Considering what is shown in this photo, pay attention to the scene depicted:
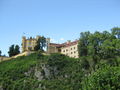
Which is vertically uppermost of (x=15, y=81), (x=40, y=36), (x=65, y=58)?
(x=40, y=36)

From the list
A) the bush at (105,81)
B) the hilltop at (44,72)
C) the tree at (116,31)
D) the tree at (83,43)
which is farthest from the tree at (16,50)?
the bush at (105,81)

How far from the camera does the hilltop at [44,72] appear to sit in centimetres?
7050

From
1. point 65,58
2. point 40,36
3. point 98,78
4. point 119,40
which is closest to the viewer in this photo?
point 98,78

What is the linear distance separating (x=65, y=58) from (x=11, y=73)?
17189mm

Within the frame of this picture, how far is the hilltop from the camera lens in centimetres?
7050

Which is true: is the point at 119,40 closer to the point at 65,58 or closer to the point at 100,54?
the point at 100,54

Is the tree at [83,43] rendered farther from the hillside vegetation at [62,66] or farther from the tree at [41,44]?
the tree at [41,44]

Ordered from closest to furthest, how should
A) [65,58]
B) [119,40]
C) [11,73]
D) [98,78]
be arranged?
[98,78], [119,40], [11,73], [65,58]

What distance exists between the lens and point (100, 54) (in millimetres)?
75688

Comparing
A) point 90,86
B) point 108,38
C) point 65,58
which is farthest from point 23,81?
point 90,86

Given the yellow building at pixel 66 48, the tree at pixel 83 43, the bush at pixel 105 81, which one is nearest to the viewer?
the bush at pixel 105 81

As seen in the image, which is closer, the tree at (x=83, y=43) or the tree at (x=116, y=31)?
the tree at (x=116, y=31)

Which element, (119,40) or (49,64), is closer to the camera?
(119,40)

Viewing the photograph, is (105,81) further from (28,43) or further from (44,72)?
(28,43)
